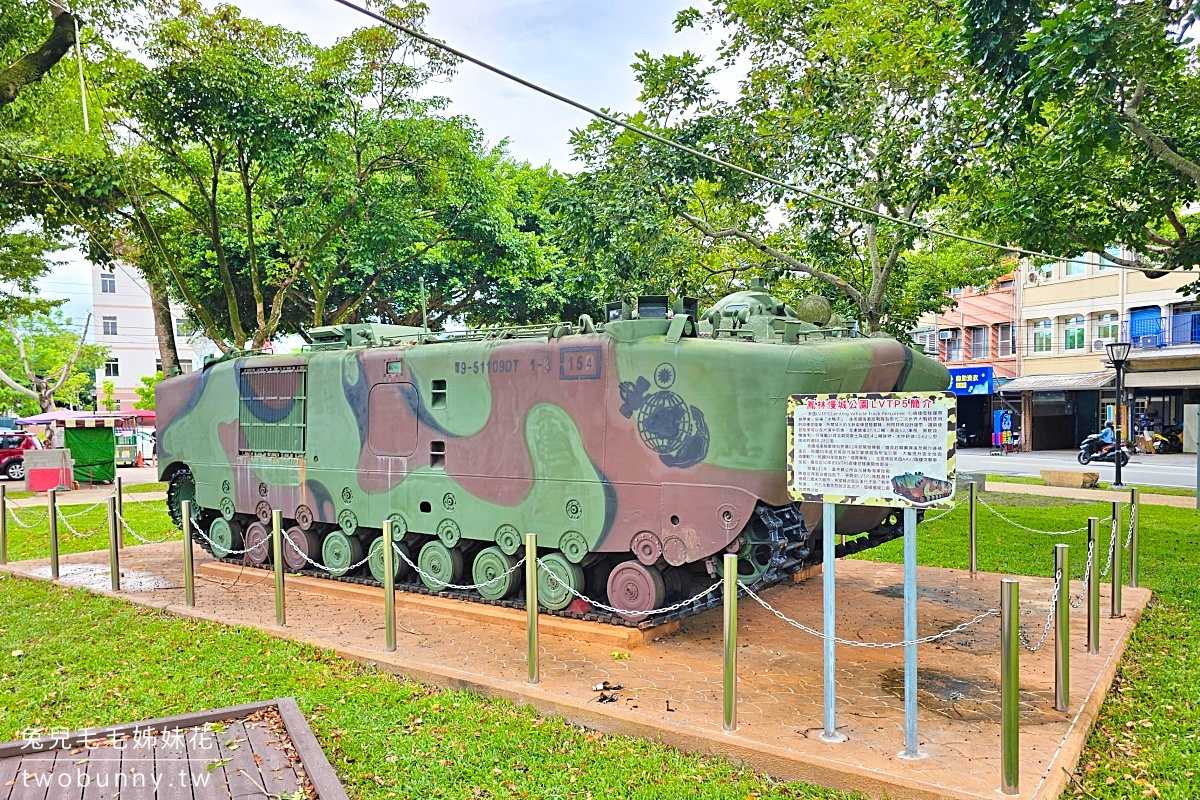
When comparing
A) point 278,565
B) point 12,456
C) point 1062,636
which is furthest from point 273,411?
point 12,456

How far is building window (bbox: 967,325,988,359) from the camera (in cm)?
3709

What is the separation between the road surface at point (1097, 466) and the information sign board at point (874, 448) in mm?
18679

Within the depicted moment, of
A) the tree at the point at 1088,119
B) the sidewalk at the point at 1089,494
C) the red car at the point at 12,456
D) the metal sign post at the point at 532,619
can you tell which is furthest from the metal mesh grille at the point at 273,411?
the red car at the point at 12,456

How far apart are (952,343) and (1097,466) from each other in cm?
1366

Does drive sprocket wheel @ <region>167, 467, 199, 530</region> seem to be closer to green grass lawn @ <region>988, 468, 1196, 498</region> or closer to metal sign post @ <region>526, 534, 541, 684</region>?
metal sign post @ <region>526, 534, 541, 684</region>

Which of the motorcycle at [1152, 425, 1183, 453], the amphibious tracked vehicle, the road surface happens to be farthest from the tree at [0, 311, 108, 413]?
the motorcycle at [1152, 425, 1183, 453]

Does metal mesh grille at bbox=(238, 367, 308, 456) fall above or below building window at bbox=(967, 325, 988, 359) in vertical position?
below

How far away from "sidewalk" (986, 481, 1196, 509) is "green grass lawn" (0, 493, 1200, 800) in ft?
27.4

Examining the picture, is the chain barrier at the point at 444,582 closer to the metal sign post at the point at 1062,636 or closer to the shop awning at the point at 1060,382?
the metal sign post at the point at 1062,636

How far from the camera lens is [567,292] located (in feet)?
89.5

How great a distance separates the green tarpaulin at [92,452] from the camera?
2316 centimetres

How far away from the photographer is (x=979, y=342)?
37.5 m

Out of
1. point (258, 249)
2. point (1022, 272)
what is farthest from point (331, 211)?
point (1022, 272)

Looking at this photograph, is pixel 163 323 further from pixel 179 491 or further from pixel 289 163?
pixel 179 491
